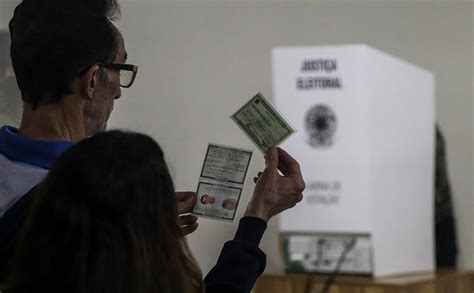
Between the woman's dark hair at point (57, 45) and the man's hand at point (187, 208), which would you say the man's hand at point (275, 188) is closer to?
the man's hand at point (187, 208)

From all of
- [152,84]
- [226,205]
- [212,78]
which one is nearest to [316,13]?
[212,78]

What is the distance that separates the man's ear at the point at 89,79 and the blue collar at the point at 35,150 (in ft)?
0.27

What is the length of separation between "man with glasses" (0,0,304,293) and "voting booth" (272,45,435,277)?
7.10 feet

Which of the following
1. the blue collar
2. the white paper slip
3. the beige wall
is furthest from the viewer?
the beige wall

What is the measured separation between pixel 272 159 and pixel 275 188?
0.05 m

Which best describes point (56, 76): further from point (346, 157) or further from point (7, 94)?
point (346, 157)

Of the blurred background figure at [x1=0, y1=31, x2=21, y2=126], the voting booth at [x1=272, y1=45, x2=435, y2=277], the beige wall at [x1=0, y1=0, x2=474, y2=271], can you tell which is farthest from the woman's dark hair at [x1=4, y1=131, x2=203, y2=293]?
the beige wall at [x1=0, y1=0, x2=474, y2=271]

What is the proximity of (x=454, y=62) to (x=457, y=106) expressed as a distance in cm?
23

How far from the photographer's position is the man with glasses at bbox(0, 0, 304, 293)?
1232 mm

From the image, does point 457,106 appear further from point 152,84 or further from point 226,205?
point 226,205

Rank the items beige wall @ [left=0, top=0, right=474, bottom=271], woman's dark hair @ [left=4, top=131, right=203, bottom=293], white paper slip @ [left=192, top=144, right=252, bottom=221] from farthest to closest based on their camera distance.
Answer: beige wall @ [left=0, top=0, right=474, bottom=271], white paper slip @ [left=192, top=144, right=252, bottom=221], woman's dark hair @ [left=4, top=131, right=203, bottom=293]

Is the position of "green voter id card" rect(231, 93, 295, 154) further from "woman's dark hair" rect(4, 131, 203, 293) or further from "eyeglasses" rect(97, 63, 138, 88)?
"woman's dark hair" rect(4, 131, 203, 293)

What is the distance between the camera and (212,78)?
4.36 metres

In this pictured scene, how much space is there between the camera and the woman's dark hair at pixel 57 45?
1244mm
